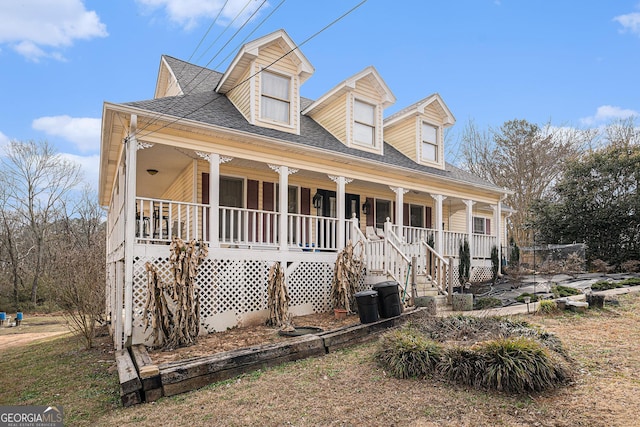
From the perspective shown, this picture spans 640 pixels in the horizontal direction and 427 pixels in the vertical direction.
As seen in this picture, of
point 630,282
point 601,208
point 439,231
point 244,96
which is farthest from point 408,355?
point 601,208

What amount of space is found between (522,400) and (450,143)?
2496 cm

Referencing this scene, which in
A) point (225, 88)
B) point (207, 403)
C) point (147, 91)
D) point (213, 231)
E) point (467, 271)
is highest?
point (147, 91)

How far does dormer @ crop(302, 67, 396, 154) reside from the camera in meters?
12.1

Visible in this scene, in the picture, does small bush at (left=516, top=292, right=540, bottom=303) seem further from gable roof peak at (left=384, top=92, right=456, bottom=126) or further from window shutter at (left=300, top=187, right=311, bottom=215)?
gable roof peak at (left=384, top=92, right=456, bottom=126)

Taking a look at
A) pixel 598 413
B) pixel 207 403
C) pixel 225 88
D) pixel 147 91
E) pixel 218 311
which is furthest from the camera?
pixel 147 91

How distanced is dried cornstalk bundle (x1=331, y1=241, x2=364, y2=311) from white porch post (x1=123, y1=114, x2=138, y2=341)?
13.4 feet

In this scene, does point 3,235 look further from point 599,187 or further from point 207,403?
point 599,187

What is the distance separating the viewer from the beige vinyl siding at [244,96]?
1031 centimetres

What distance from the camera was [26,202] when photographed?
91.5ft

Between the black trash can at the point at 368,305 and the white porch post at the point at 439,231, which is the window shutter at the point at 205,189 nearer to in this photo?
the black trash can at the point at 368,305

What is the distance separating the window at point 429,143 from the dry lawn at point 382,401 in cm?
906

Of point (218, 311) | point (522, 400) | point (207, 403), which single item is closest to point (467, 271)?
point (218, 311)

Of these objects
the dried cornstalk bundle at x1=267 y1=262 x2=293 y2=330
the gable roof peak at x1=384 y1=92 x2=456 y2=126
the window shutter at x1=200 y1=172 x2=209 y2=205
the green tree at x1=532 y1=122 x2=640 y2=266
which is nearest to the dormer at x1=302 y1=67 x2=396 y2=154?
the gable roof peak at x1=384 y1=92 x2=456 y2=126

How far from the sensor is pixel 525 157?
25.0 metres
